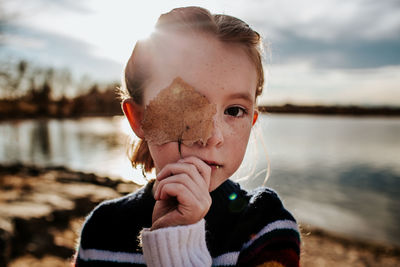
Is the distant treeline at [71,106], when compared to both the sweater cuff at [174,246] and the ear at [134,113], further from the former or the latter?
the sweater cuff at [174,246]

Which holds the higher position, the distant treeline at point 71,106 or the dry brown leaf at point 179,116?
the dry brown leaf at point 179,116

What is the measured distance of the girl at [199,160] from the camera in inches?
37.3

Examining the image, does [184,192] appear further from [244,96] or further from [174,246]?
[244,96]

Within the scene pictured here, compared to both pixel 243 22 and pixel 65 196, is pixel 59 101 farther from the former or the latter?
pixel 243 22

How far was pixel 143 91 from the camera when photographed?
1.17 m

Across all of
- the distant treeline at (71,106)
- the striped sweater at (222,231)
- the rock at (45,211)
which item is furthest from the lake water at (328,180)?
the distant treeline at (71,106)

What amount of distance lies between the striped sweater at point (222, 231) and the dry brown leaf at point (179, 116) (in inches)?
13.5

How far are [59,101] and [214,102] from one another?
65.8m

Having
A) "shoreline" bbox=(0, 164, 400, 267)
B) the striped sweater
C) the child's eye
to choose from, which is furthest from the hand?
"shoreline" bbox=(0, 164, 400, 267)

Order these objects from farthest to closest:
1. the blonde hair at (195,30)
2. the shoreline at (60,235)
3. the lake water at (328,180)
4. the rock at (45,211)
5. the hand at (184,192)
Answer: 1. the lake water at (328,180)
2. the rock at (45,211)
3. the shoreline at (60,235)
4. the blonde hair at (195,30)
5. the hand at (184,192)

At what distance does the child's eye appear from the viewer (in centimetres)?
A: 109

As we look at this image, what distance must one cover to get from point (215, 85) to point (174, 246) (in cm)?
58

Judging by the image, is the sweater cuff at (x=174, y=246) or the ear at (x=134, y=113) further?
the ear at (x=134, y=113)

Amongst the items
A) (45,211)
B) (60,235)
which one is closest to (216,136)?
(60,235)
